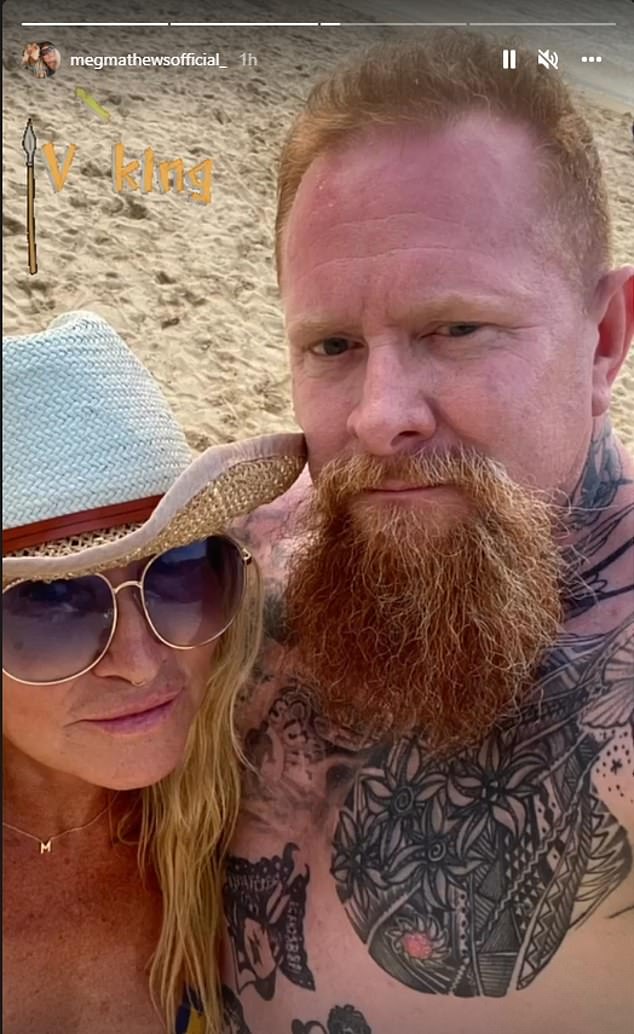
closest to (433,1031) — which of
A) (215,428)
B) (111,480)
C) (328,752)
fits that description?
(328,752)

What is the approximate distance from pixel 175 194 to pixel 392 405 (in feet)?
1.00

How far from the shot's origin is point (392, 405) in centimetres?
74

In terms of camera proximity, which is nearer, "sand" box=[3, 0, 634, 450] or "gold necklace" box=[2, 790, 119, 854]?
"sand" box=[3, 0, 634, 450]

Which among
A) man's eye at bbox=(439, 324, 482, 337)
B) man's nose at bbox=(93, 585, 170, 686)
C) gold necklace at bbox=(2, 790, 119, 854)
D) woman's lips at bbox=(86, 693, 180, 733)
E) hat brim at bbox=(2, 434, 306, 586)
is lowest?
gold necklace at bbox=(2, 790, 119, 854)

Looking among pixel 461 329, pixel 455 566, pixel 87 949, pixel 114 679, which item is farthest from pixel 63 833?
pixel 461 329

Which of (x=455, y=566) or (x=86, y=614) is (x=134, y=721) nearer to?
(x=86, y=614)

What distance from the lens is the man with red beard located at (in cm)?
75

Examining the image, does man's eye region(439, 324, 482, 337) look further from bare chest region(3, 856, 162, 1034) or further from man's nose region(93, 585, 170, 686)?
bare chest region(3, 856, 162, 1034)

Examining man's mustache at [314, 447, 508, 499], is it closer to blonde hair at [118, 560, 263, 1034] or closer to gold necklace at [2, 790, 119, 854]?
→ blonde hair at [118, 560, 263, 1034]

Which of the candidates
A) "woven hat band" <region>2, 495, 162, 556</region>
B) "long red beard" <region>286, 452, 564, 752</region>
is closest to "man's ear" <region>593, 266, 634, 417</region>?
"long red beard" <region>286, 452, 564, 752</region>

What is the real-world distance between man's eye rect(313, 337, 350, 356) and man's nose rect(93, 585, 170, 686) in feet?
0.79

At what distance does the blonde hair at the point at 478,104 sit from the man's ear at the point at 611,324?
0.02 meters

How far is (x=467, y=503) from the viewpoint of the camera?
0.76 metres

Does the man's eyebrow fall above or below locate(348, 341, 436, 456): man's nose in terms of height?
above
